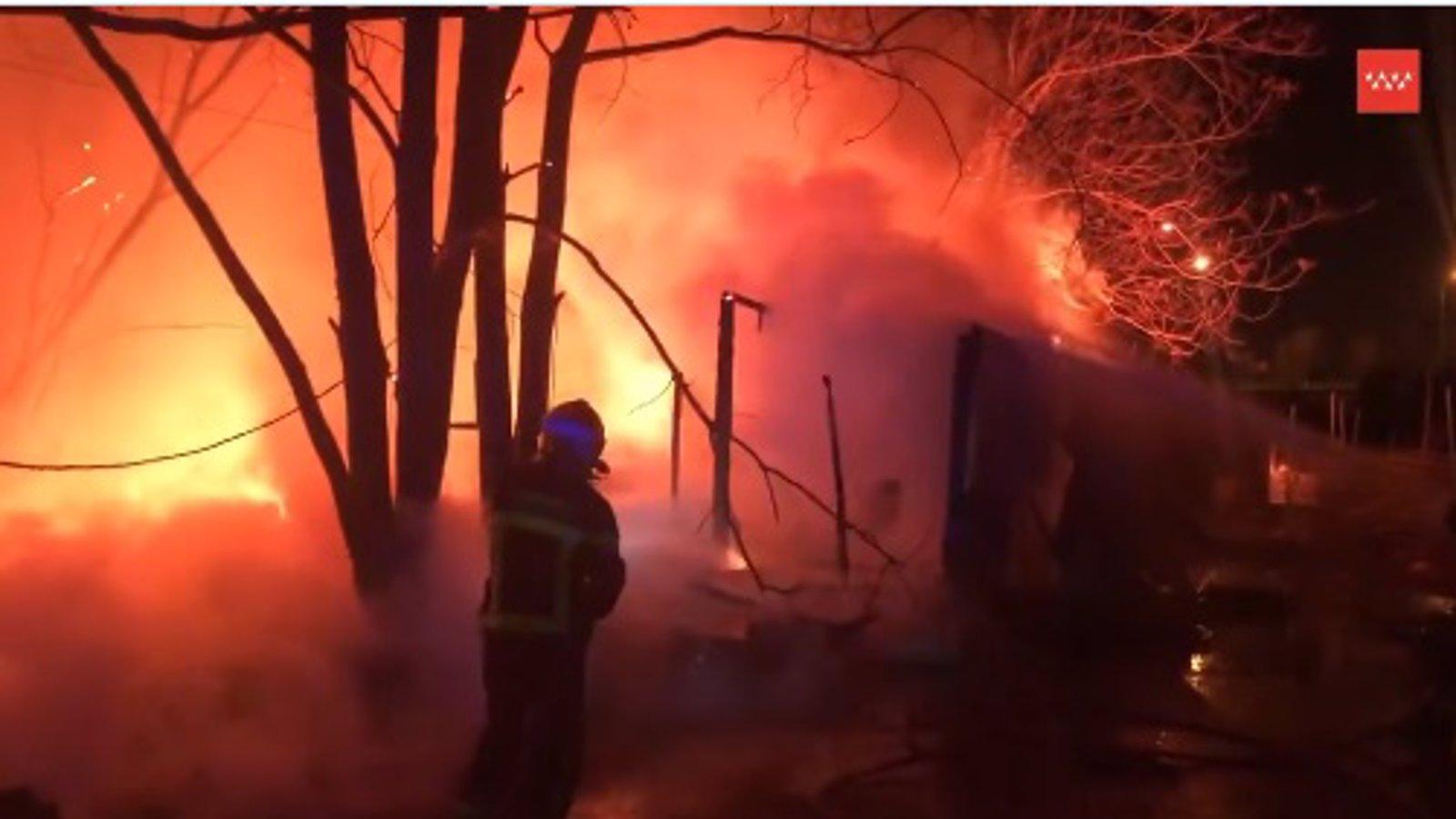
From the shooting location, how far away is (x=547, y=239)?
6727 millimetres

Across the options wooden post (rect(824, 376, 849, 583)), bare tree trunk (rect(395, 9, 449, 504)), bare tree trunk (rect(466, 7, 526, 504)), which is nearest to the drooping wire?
bare tree trunk (rect(395, 9, 449, 504))

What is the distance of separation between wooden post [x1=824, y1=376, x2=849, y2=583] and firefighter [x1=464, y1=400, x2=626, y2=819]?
1.48m

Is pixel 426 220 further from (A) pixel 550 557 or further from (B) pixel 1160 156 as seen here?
(B) pixel 1160 156

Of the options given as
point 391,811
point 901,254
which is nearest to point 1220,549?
point 901,254

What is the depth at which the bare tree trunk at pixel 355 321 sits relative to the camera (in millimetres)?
6406

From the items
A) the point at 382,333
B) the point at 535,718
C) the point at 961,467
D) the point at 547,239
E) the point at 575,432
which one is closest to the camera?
the point at 575,432

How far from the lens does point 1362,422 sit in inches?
281

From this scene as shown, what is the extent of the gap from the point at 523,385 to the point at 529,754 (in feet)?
6.04

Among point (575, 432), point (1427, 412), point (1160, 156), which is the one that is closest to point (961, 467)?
point (1427, 412)

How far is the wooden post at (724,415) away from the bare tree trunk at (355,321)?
4.42 feet

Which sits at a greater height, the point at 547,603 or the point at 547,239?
the point at 547,239

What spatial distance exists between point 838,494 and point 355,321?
6.89ft

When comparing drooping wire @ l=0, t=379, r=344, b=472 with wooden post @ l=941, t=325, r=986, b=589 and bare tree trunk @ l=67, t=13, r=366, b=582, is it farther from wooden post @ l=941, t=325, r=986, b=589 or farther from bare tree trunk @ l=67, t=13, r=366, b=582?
wooden post @ l=941, t=325, r=986, b=589

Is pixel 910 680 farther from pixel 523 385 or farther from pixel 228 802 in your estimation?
pixel 228 802
